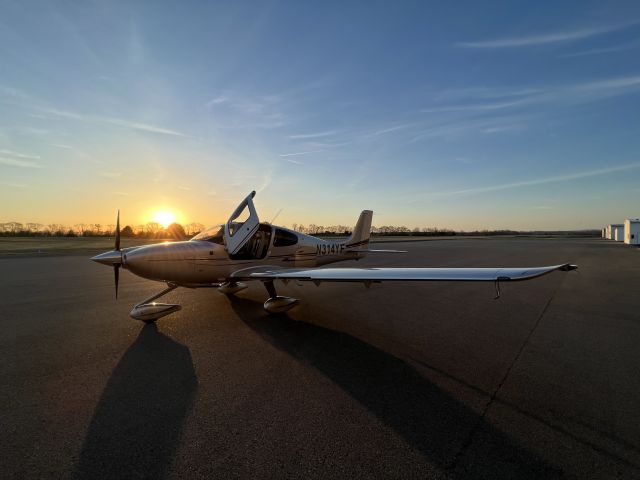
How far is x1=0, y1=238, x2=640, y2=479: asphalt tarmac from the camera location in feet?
8.37

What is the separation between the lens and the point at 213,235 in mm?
7645

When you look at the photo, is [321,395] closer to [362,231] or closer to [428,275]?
[428,275]

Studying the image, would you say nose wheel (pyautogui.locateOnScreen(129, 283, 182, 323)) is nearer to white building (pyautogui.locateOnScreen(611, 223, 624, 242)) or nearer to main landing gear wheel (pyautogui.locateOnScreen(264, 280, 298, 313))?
main landing gear wheel (pyautogui.locateOnScreen(264, 280, 298, 313))

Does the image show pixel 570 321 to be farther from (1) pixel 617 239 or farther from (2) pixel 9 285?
(1) pixel 617 239

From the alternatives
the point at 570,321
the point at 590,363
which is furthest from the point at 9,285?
the point at 570,321

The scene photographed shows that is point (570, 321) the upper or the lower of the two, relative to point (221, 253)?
lower

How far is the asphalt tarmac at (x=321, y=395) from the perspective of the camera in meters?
2.55

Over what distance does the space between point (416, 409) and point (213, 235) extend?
6038 mm

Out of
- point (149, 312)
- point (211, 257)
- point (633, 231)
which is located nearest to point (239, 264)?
point (211, 257)

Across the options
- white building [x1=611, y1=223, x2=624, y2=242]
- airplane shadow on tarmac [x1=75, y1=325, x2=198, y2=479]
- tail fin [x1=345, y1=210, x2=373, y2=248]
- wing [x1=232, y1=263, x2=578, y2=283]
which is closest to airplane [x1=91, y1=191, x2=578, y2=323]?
wing [x1=232, y1=263, x2=578, y2=283]

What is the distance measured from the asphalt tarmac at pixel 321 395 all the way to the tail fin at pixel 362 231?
5.01 metres

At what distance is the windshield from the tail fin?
5.53m

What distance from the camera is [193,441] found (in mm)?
2775

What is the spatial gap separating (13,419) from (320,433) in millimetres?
3166
